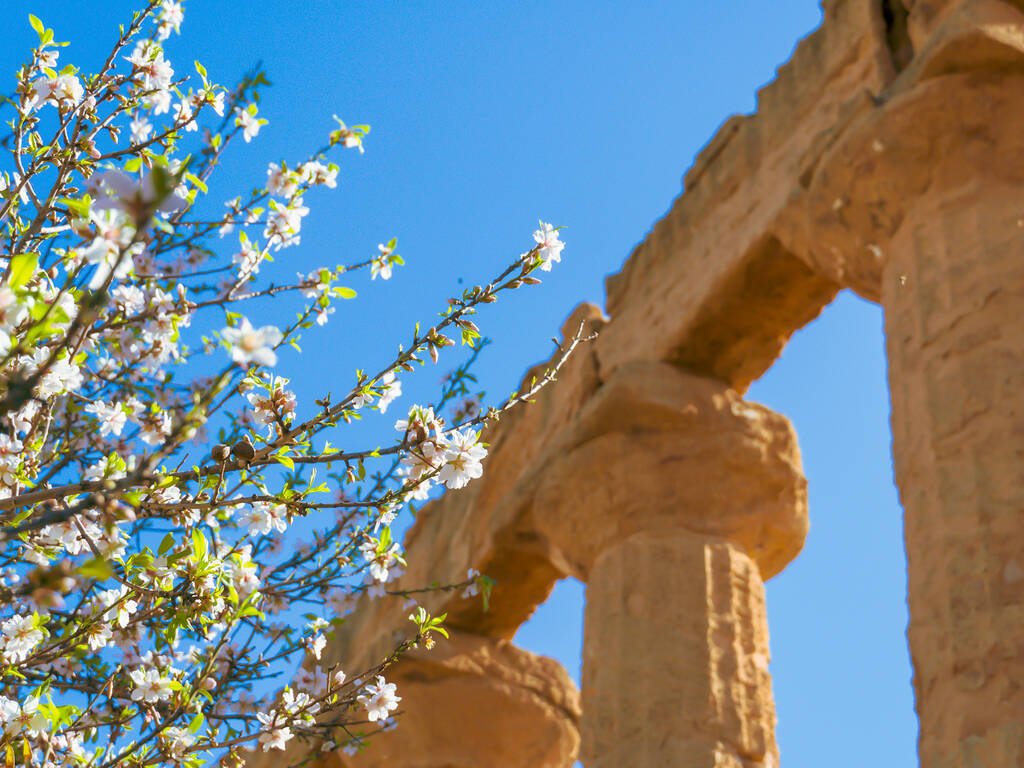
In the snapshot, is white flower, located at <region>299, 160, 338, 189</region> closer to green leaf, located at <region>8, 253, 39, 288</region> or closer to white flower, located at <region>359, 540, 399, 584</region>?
white flower, located at <region>359, 540, 399, 584</region>

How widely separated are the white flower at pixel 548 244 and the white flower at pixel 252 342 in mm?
1391

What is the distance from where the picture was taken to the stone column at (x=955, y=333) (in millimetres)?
4523

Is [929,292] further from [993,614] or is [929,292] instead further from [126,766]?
[126,766]

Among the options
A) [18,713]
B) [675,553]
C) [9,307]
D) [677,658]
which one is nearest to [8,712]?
[18,713]

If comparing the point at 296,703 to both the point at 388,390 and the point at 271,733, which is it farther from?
the point at 388,390

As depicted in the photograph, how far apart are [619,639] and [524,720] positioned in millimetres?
2788

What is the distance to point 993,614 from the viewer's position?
453 cm

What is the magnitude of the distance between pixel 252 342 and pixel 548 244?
59.1 inches

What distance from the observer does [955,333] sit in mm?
5324

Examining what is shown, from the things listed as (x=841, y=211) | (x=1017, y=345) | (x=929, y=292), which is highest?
(x=841, y=211)

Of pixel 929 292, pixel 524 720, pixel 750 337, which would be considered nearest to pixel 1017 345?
pixel 929 292

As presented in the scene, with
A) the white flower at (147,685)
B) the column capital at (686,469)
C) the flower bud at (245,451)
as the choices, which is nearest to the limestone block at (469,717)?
the column capital at (686,469)

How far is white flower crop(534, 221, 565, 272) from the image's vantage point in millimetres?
3982

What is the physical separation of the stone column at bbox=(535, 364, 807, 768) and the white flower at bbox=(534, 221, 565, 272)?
3.52 metres
